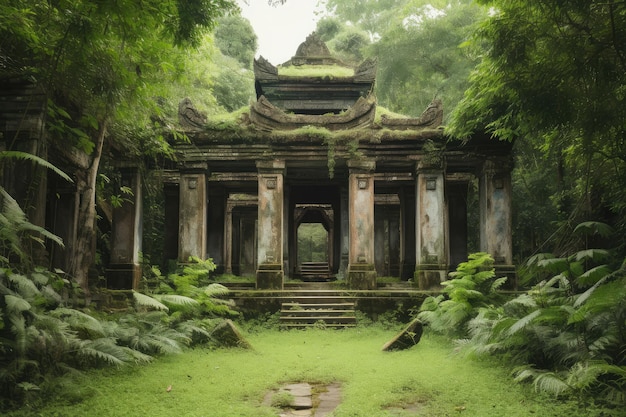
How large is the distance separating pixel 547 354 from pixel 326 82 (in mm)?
10380

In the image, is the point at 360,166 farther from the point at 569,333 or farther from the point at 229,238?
the point at 229,238

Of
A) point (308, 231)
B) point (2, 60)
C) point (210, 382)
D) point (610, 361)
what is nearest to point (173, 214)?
point (2, 60)

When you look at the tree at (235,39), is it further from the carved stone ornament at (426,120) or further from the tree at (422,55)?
the carved stone ornament at (426,120)

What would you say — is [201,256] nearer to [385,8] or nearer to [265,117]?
[265,117]

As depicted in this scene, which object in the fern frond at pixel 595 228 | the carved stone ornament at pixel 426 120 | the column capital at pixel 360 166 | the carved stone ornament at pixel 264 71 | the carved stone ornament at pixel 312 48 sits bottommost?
the fern frond at pixel 595 228

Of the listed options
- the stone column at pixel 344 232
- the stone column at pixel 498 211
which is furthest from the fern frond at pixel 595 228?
the stone column at pixel 344 232

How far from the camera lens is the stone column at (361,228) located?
11.9 meters

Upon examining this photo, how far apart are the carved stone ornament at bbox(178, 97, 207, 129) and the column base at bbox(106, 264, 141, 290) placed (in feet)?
11.3

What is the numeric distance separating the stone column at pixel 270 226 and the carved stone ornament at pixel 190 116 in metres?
1.65

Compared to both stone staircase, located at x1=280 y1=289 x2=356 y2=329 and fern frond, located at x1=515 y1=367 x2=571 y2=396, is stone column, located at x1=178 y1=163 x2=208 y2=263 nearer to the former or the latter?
stone staircase, located at x1=280 y1=289 x2=356 y2=329

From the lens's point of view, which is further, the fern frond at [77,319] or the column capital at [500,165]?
the column capital at [500,165]

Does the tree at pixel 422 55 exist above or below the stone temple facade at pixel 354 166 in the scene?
above

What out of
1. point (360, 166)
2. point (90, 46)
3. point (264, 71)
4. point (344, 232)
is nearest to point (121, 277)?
point (360, 166)

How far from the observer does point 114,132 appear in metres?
10.1
